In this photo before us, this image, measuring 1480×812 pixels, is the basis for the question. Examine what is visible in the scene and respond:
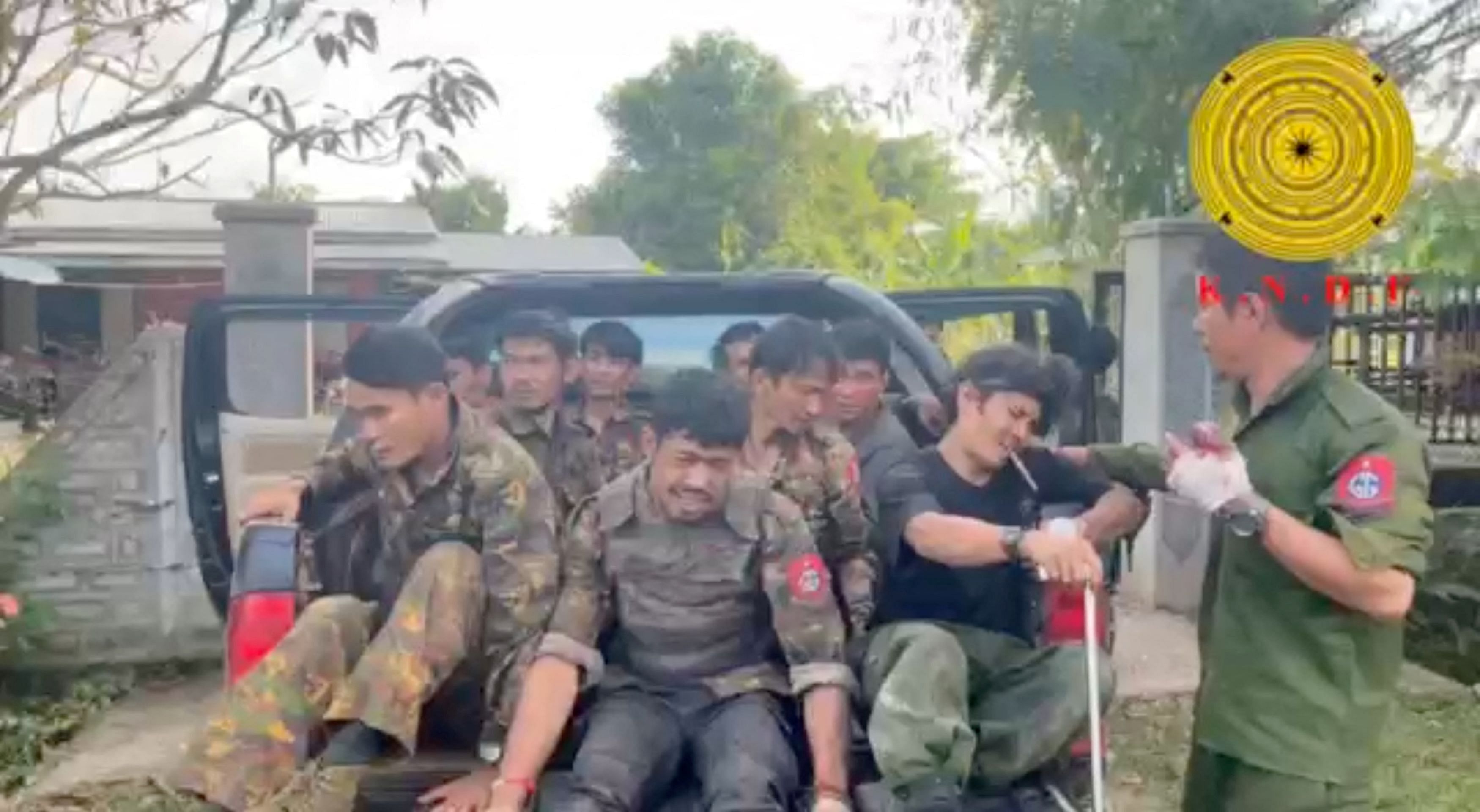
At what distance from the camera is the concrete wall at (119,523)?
628 cm

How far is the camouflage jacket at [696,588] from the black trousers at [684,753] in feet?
0.16

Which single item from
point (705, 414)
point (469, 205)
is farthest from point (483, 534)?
point (469, 205)

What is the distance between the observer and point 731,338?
4.26 metres

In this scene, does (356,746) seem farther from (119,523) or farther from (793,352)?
(119,523)

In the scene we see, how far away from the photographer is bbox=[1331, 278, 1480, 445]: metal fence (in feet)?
26.0

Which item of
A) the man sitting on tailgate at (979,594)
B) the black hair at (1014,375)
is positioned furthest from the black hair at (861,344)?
the black hair at (1014,375)

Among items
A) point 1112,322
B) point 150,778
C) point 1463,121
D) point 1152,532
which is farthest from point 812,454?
point 1112,322

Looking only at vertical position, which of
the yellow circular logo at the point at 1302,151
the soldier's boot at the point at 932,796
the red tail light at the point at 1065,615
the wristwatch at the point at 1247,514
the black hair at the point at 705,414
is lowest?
the soldier's boot at the point at 932,796

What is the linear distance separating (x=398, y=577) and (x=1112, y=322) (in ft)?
17.9

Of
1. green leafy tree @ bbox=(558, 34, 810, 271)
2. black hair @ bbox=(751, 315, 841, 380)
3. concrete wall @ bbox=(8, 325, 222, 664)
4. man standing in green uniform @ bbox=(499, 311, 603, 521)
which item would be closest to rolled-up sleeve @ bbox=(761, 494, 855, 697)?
black hair @ bbox=(751, 315, 841, 380)

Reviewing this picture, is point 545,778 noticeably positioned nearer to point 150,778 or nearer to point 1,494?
point 150,778

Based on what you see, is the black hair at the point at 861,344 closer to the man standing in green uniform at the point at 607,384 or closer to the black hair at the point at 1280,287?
the man standing in green uniform at the point at 607,384

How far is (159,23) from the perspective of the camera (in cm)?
632

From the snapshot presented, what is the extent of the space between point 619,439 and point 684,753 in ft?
4.72
